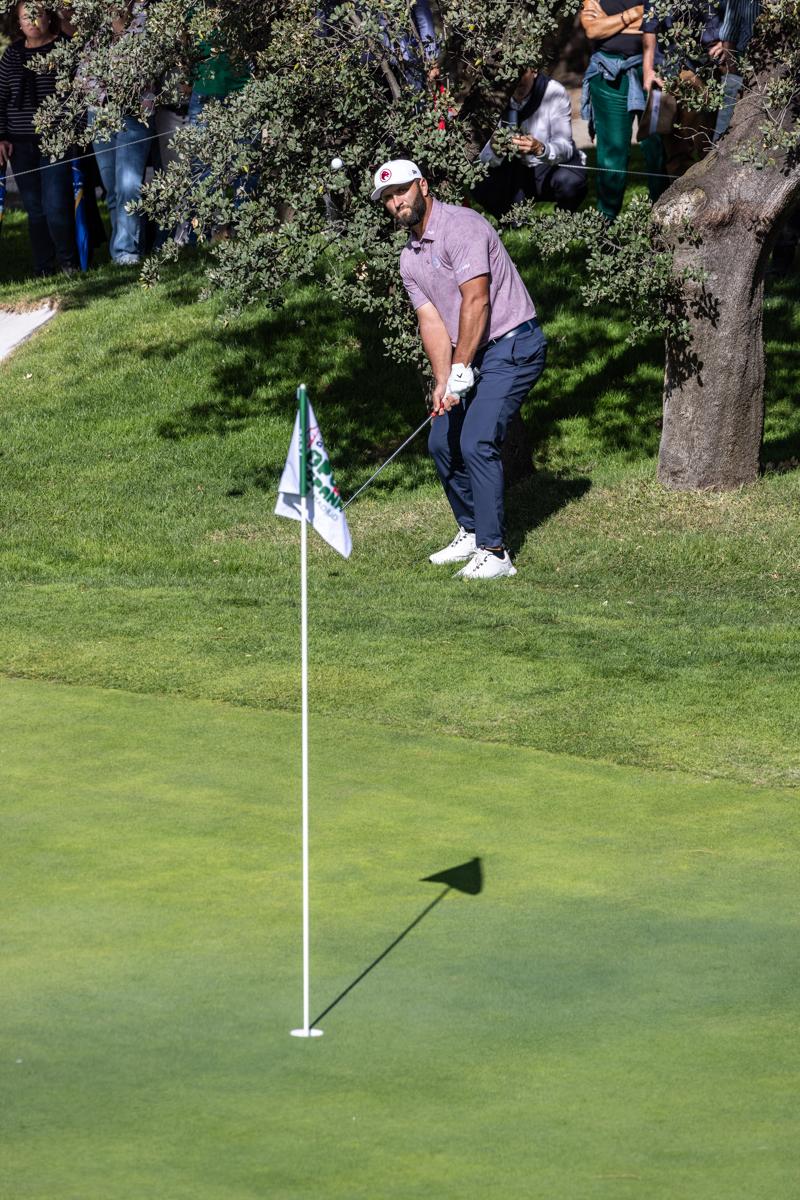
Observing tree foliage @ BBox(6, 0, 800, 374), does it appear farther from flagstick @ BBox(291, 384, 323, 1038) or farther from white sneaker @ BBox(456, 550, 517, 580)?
flagstick @ BBox(291, 384, 323, 1038)

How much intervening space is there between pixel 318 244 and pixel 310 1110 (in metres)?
8.45

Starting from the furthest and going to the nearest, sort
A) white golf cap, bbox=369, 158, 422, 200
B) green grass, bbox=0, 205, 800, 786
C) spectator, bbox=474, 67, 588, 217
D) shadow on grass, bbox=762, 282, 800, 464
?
spectator, bbox=474, 67, 588, 217 → shadow on grass, bbox=762, 282, 800, 464 → white golf cap, bbox=369, 158, 422, 200 → green grass, bbox=0, 205, 800, 786

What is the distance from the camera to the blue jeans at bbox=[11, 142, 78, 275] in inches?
654

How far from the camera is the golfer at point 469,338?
10.0 meters

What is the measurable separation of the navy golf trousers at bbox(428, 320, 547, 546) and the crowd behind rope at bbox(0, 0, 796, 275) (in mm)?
2114

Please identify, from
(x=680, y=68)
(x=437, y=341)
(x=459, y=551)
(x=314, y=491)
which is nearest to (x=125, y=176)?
(x=680, y=68)

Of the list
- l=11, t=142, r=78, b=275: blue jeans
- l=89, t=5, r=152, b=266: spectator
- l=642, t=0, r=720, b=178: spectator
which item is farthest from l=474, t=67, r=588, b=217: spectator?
l=11, t=142, r=78, b=275: blue jeans

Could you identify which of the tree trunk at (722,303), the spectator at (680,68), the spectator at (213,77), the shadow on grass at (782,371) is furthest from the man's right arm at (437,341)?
the shadow on grass at (782,371)

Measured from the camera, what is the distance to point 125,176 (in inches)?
651

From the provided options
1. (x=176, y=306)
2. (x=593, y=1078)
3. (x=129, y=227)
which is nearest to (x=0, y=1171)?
(x=593, y=1078)

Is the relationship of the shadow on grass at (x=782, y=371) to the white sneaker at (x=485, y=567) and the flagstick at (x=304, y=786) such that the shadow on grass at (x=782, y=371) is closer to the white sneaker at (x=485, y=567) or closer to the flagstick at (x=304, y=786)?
the white sneaker at (x=485, y=567)

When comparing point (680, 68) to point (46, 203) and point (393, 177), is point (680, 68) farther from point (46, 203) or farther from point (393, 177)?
point (46, 203)

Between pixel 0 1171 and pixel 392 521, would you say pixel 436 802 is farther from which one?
pixel 392 521

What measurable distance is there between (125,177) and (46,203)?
0.83 metres
